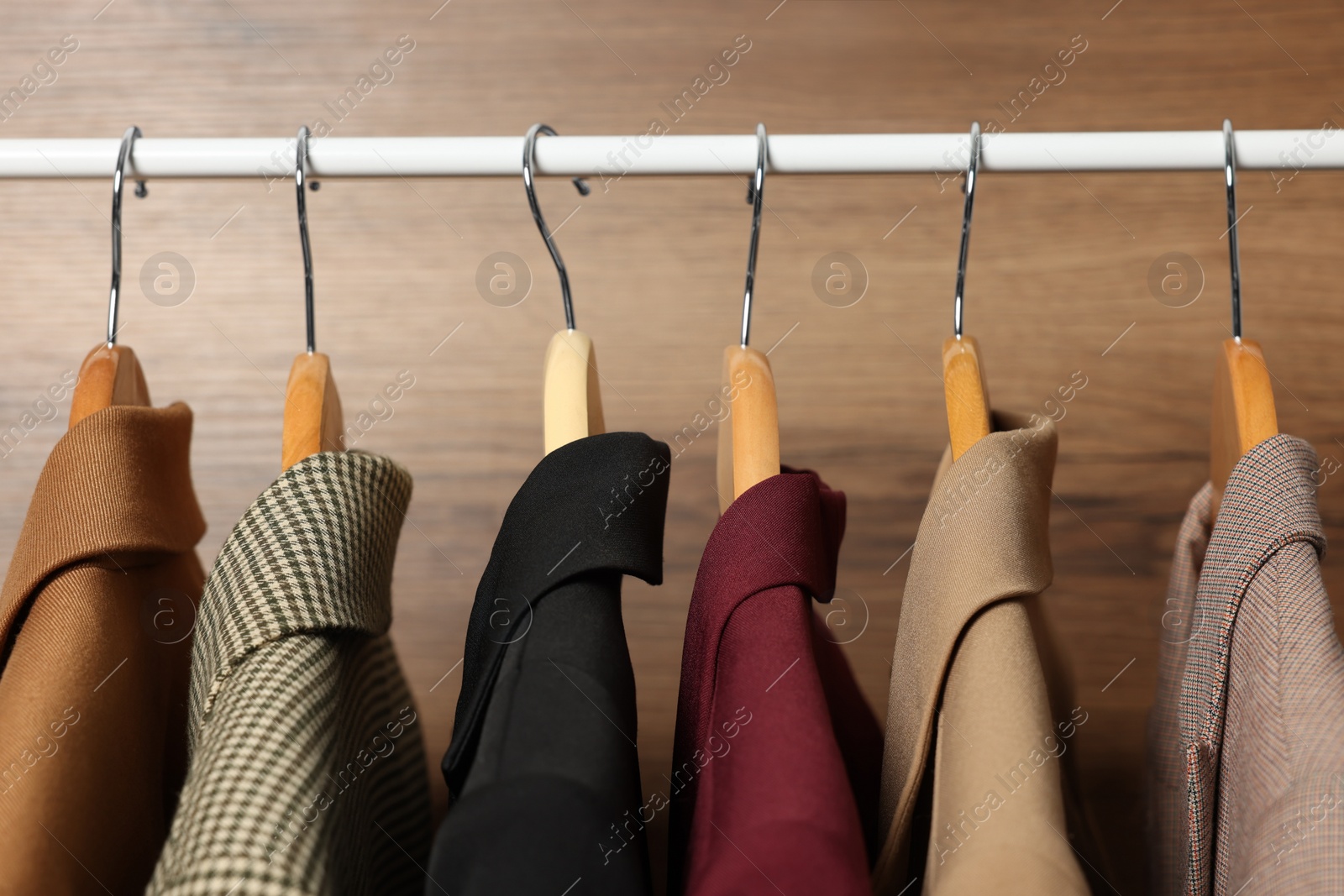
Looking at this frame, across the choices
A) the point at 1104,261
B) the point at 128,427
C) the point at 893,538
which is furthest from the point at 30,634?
the point at 1104,261

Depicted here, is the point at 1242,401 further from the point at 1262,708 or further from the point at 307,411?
the point at 307,411

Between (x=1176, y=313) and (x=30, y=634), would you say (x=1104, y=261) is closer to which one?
(x=1176, y=313)

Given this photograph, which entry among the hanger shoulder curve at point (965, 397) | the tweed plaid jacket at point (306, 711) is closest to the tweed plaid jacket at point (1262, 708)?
the hanger shoulder curve at point (965, 397)

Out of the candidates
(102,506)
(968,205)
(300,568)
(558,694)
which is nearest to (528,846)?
(558,694)

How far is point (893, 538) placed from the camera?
85cm

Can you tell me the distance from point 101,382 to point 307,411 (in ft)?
0.35

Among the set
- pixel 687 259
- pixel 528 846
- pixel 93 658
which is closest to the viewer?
pixel 528 846

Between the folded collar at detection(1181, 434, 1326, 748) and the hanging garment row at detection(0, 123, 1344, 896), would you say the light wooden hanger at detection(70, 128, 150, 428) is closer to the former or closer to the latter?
the hanging garment row at detection(0, 123, 1344, 896)

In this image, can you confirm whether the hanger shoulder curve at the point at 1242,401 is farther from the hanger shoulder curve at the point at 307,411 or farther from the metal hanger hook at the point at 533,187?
the hanger shoulder curve at the point at 307,411

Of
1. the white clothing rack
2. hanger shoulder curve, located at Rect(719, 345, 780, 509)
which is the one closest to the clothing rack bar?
the white clothing rack

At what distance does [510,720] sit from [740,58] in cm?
71

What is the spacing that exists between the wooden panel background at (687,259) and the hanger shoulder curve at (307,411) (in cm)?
37

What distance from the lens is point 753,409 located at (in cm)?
50

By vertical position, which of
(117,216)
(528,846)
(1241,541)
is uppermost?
(117,216)
